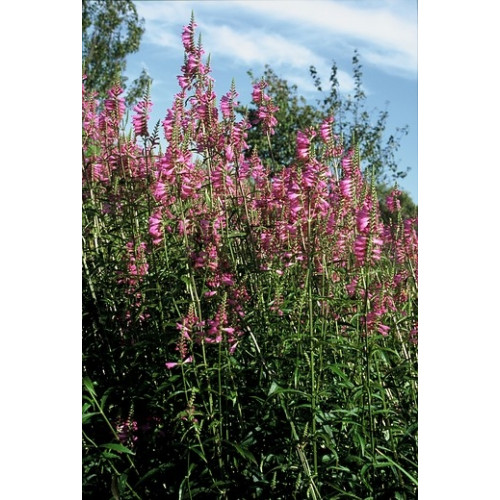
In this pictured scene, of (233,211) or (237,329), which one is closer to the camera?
(237,329)

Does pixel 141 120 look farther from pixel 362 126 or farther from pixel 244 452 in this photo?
pixel 362 126

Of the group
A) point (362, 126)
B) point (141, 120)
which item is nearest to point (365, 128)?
point (362, 126)

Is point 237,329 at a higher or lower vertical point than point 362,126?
lower

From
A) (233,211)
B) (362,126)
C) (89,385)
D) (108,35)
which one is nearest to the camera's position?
(89,385)

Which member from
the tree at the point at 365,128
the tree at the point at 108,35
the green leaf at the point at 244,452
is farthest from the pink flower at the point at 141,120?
the tree at the point at 108,35

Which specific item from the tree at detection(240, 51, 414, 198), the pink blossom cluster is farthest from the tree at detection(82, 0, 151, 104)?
the pink blossom cluster

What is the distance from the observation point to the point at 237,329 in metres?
3.08

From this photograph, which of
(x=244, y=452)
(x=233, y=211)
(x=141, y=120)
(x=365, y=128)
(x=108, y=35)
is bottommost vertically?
(x=244, y=452)

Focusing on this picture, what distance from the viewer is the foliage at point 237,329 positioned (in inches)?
113

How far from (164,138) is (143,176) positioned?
358 millimetres

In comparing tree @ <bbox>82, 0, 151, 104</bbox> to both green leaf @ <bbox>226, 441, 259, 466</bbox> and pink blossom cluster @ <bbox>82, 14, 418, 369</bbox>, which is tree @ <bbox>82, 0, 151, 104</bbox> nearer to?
pink blossom cluster @ <bbox>82, 14, 418, 369</bbox>

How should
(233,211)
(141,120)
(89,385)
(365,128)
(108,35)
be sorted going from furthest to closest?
(108,35) → (365,128) → (233,211) → (141,120) → (89,385)
